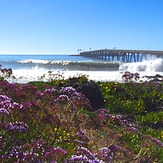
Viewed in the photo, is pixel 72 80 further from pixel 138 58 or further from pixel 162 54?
pixel 138 58

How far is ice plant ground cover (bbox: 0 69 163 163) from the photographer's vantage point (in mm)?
3900

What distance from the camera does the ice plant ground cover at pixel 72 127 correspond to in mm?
3900

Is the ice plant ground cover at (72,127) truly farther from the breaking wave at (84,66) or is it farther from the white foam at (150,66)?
the breaking wave at (84,66)

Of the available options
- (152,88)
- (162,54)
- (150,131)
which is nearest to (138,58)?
(162,54)

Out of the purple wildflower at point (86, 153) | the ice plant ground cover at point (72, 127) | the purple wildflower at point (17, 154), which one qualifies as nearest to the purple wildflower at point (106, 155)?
the ice plant ground cover at point (72, 127)

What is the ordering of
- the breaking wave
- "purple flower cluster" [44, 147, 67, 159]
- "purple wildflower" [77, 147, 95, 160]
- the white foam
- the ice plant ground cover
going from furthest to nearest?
the breaking wave, the white foam, the ice plant ground cover, "purple wildflower" [77, 147, 95, 160], "purple flower cluster" [44, 147, 67, 159]

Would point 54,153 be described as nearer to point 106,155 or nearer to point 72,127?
point 106,155

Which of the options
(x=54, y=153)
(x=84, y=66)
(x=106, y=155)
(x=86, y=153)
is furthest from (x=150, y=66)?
(x=54, y=153)

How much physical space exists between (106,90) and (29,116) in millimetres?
9415

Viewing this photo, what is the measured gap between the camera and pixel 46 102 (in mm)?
6082

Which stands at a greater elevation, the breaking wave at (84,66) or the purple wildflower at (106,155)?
the purple wildflower at (106,155)

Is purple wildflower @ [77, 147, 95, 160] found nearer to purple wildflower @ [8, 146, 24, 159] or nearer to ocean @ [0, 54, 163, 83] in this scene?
purple wildflower @ [8, 146, 24, 159]

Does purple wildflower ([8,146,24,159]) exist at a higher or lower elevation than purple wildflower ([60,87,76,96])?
lower

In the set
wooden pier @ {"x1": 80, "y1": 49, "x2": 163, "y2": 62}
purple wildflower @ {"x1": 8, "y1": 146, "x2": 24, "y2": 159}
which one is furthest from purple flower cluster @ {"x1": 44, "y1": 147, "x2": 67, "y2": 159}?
wooden pier @ {"x1": 80, "y1": 49, "x2": 163, "y2": 62}
